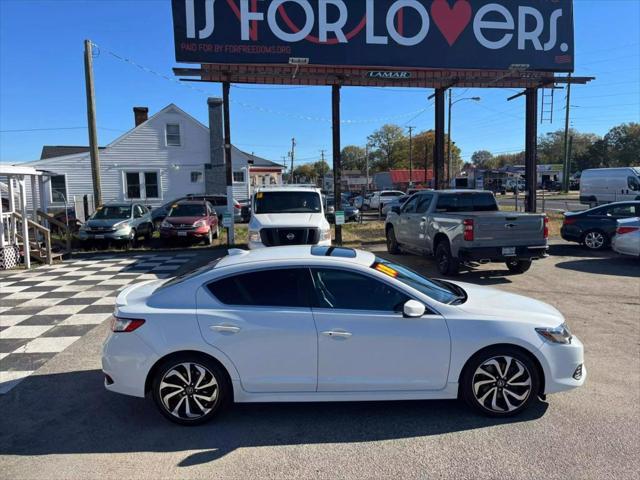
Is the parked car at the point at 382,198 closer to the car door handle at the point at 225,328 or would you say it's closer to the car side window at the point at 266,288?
the car side window at the point at 266,288

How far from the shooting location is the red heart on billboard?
16047 mm

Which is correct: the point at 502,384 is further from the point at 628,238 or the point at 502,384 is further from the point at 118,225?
the point at 118,225

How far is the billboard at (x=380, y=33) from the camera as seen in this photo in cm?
1488

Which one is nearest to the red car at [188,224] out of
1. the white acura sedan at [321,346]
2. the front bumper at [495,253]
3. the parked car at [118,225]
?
the parked car at [118,225]

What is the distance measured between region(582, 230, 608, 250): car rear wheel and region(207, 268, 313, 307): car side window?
43.7 feet

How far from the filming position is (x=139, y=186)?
29859 millimetres

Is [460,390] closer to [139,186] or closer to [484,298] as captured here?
[484,298]

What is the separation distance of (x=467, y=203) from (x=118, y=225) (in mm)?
11549

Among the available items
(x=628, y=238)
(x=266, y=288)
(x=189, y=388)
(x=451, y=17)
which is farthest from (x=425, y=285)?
(x=451, y=17)

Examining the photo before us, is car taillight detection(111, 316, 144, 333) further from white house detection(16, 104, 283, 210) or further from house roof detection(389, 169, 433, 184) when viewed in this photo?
house roof detection(389, 169, 433, 184)

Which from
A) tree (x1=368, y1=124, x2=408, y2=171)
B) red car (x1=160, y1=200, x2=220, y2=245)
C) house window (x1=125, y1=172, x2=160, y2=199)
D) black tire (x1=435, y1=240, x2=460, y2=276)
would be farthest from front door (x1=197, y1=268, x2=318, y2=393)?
tree (x1=368, y1=124, x2=408, y2=171)

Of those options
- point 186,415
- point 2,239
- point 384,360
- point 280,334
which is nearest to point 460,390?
point 384,360

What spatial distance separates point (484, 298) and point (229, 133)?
12799mm

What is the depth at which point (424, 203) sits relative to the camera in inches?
482
